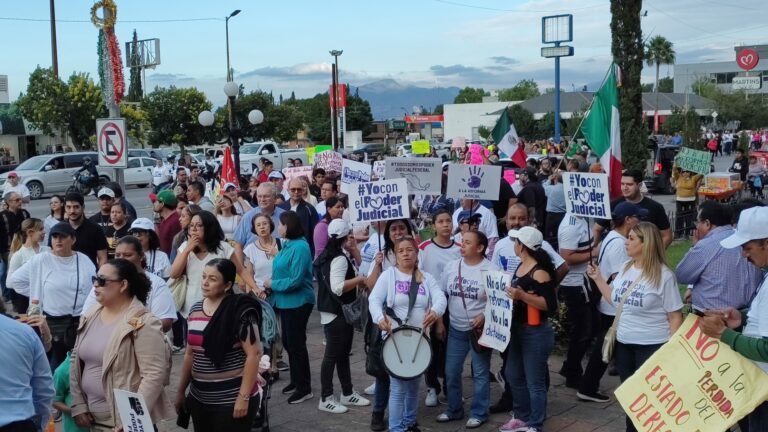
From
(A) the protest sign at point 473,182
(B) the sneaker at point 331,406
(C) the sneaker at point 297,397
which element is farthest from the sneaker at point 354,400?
(A) the protest sign at point 473,182

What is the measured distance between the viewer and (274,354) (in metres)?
6.37

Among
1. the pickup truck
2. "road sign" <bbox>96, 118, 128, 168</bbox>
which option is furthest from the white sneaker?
the pickup truck

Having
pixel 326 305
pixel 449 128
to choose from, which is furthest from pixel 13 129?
pixel 449 128

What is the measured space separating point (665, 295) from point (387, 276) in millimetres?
2136

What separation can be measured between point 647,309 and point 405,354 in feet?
6.09

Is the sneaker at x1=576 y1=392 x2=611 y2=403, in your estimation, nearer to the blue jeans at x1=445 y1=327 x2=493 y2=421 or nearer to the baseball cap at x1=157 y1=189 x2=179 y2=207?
the blue jeans at x1=445 y1=327 x2=493 y2=421

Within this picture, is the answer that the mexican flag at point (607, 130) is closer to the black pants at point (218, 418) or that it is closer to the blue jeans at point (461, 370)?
the blue jeans at point (461, 370)

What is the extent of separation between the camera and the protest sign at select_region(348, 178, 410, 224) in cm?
811

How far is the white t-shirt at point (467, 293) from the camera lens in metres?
6.87

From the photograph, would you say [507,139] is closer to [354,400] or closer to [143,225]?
[354,400]

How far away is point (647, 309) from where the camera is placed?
5.90m

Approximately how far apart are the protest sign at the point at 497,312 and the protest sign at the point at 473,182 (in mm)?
3487

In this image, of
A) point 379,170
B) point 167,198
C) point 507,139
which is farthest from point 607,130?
point 379,170

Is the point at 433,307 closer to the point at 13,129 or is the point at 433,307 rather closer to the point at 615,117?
the point at 615,117
